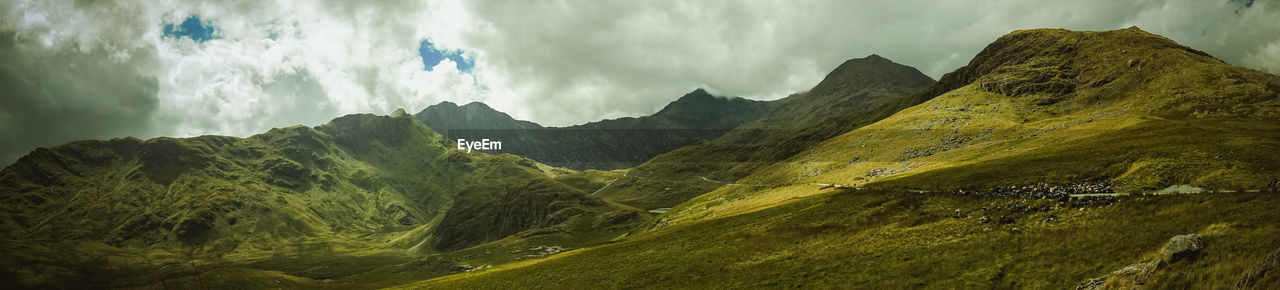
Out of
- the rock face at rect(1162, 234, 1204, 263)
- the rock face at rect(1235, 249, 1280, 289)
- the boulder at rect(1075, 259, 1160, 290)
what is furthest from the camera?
the rock face at rect(1162, 234, 1204, 263)

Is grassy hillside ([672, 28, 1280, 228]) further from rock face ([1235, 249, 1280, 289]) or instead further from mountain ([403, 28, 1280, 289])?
rock face ([1235, 249, 1280, 289])

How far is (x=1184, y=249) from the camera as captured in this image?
23.6 meters

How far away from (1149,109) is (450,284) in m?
151

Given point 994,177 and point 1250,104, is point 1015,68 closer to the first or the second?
point 1250,104

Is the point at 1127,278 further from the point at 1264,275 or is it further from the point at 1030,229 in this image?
the point at 1030,229

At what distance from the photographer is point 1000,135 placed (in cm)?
11719

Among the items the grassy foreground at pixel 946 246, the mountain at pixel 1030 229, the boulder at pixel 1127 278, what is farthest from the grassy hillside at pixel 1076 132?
the boulder at pixel 1127 278

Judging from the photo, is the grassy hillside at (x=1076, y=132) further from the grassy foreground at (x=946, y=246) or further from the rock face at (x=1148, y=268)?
the rock face at (x=1148, y=268)

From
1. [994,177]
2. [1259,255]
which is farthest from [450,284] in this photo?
[1259,255]

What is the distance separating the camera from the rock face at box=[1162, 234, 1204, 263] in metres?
23.5

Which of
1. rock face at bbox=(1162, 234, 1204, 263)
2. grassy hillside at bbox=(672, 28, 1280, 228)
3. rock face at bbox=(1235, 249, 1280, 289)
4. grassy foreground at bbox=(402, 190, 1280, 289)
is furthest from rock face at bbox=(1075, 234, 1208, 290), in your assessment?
grassy hillside at bbox=(672, 28, 1280, 228)

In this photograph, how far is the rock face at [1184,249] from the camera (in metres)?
23.5

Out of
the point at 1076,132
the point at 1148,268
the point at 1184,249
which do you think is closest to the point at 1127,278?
the point at 1148,268

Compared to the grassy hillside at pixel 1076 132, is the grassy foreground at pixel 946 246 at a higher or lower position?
lower
